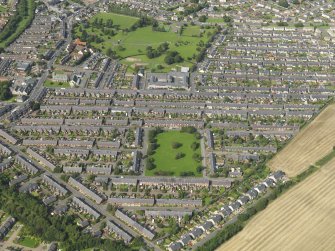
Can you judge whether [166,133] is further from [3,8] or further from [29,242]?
[3,8]

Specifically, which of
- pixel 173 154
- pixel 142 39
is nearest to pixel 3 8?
pixel 142 39

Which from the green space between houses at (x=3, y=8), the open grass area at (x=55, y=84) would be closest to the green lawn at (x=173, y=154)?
the open grass area at (x=55, y=84)

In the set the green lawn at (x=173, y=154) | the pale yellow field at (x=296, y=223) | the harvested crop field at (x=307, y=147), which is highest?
the pale yellow field at (x=296, y=223)

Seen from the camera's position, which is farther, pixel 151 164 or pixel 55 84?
pixel 55 84

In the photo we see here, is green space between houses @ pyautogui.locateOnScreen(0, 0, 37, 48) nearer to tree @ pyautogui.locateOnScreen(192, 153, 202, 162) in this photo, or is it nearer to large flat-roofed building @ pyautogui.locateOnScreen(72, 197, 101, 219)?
large flat-roofed building @ pyautogui.locateOnScreen(72, 197, 101, 219)

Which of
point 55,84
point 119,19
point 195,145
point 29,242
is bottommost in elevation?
point 119,19

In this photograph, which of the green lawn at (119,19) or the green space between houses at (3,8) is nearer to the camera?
the green lawn at (119,19)

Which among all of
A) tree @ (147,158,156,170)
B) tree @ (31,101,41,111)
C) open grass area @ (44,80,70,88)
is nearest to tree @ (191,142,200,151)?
tree @ (147,158,156,170)

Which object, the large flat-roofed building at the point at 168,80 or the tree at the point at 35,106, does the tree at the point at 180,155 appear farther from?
the tree at the point at 35,106
